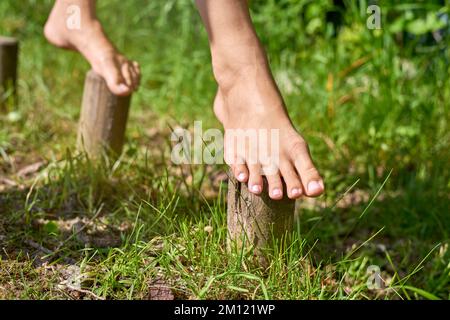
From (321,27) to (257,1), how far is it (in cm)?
45

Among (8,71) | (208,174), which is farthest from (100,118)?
(8,71)

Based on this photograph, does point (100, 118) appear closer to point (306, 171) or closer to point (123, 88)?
point (123, 88)

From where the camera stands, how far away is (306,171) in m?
1.95

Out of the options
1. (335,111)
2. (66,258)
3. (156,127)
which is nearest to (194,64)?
(156,127)

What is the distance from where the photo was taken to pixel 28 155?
2793mm

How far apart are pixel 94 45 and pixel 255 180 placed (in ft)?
3.10

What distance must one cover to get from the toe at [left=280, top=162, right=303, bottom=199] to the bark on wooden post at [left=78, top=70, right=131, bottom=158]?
0.85 m

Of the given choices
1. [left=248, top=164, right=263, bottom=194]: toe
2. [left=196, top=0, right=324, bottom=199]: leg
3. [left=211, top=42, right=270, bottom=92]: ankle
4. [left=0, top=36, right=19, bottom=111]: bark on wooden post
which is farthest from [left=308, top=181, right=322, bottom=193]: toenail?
[left=0, top=36, right=19, bottom=111]: bark on wooden post

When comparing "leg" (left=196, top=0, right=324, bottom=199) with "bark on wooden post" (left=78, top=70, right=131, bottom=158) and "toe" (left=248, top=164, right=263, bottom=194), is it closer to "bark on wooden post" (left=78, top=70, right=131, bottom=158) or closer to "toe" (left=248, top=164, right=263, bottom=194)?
"toe" (left=248, top=164, right=263, bottom=194)

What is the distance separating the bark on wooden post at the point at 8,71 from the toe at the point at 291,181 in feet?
4.99

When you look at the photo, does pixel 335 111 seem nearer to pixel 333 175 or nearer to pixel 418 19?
pixel 333 175

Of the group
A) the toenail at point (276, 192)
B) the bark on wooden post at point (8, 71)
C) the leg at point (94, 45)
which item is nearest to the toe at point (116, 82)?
the leg at point (94, 45)

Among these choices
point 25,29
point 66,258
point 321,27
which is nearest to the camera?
point 66,258

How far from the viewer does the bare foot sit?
1929mm
